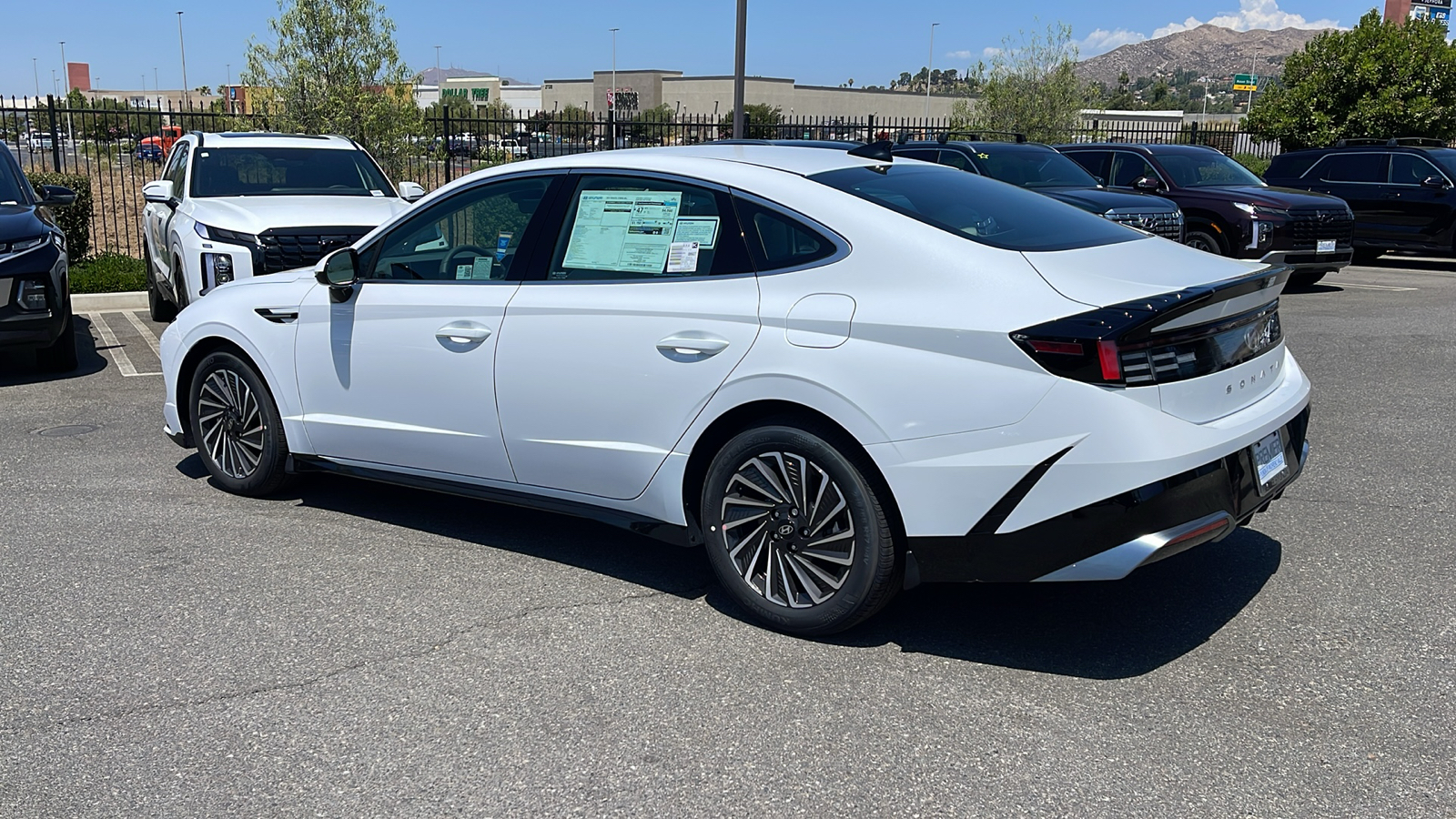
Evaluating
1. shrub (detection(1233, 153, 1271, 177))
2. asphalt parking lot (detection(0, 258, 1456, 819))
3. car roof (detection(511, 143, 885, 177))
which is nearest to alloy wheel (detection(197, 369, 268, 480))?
asphalt parking lot (detection(0, 258, 1456, 819))

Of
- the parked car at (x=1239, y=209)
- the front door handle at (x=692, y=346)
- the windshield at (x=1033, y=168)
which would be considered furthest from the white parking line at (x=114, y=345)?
the parked car at (x=1239, y=209)

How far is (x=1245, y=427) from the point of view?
3.88 m

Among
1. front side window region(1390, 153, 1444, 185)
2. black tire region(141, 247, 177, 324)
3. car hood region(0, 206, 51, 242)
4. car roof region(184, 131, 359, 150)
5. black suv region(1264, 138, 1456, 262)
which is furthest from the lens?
front side window region(1390, 153, 1444, 185)

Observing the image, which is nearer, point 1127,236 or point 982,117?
point 1127,236

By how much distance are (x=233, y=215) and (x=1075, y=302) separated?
786 cm

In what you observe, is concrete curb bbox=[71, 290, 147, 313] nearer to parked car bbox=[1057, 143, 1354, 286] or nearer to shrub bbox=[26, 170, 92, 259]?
shrub bbox=[26, 170, 92, 259]

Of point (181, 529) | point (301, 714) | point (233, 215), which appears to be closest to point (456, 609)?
point (301, 714)

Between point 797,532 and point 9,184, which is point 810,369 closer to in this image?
point 797,532

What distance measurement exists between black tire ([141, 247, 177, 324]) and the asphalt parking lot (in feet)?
20.7

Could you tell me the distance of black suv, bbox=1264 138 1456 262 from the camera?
1669cm

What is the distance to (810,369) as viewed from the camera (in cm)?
394

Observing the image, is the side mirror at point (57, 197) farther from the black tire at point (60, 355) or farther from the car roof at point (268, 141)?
the car roof at point (268, 141)

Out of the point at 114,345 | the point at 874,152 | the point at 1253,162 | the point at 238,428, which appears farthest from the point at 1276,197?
the point at 1253,162

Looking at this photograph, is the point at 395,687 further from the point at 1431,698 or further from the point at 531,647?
the point at 1431,698
